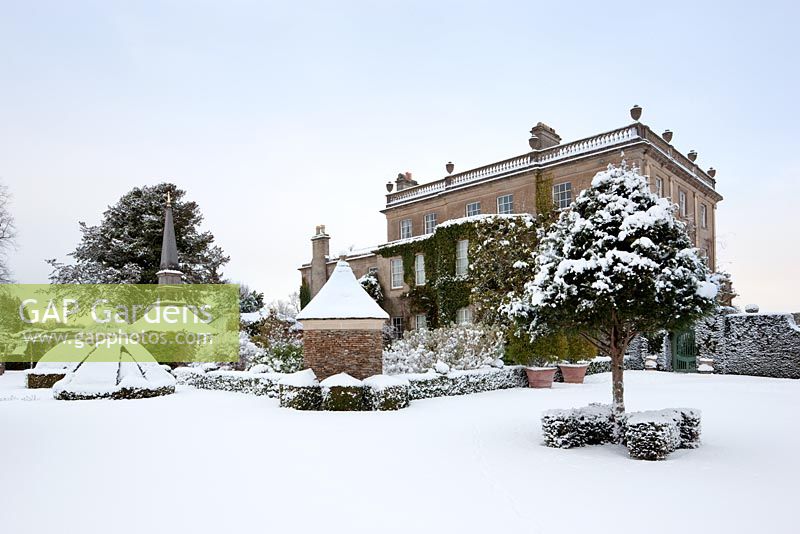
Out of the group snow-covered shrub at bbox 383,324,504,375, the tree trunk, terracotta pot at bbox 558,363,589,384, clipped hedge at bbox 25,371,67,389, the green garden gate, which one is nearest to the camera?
the tree trunk

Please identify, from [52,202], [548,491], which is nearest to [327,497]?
[548,491]

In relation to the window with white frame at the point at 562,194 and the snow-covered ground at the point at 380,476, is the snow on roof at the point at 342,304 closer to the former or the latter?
the snow-covered ground at the point at 380,476

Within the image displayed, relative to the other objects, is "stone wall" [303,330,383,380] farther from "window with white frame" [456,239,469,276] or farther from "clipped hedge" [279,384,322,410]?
"window with white frame" [456,239,469,276]

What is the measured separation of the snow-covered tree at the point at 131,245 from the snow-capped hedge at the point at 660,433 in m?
30.1

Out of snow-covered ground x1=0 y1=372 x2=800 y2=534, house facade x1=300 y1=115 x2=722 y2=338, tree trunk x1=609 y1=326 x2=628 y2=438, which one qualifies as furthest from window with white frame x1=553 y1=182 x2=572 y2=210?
tree trunk x1=609 y1=326 x2=628 y2=438

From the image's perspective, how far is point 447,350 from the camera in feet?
55.4

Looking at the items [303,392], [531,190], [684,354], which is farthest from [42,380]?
[684,354]

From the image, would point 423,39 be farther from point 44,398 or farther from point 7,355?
point 7,355

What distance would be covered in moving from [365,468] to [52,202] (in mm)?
12030

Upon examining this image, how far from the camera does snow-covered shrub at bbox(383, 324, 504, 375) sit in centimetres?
1587

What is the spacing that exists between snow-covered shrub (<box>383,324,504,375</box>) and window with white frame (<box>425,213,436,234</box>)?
43.1 ft

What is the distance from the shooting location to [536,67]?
11977 mm

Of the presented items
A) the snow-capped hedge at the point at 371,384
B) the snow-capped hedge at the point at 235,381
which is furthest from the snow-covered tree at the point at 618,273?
the snow-capped hedge at the point at 235,381

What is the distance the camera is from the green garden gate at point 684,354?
21156 millimetres
